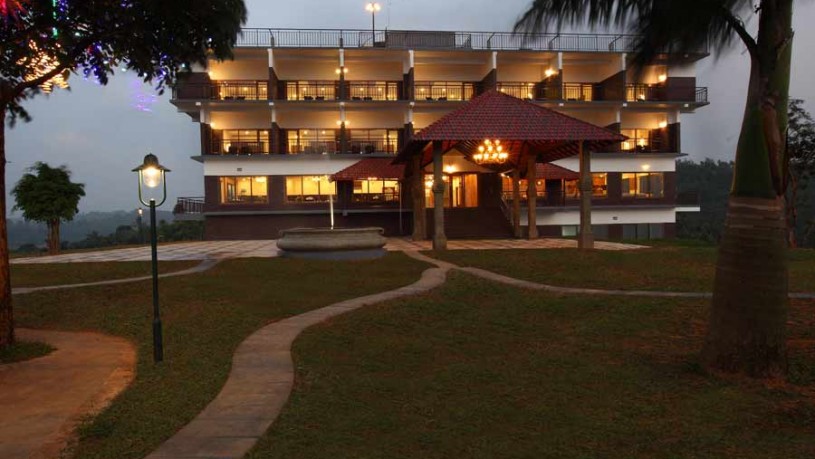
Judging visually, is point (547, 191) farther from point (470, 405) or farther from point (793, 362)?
point (470, 405)

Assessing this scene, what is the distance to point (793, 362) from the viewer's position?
603cm

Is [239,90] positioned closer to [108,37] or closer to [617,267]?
[108,37]

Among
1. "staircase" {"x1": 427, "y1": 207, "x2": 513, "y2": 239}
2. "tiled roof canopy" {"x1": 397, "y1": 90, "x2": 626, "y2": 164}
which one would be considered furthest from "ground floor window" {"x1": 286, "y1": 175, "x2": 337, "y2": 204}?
"tiled roof canopy" {"x1": 397, "y1": 90, "x2": 626, "y2": 164}

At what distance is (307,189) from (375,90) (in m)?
8.42

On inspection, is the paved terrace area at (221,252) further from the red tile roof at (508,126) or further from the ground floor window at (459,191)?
the ground floor window at (459,191)

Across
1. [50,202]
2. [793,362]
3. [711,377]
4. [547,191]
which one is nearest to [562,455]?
[711,377]

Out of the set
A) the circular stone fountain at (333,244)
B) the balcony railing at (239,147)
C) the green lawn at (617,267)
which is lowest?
the green lawn at (617,267)

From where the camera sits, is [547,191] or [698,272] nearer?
[698,272]

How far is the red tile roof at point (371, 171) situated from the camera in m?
31.2

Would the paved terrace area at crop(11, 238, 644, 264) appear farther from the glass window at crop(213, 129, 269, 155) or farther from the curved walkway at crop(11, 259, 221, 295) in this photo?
the glass window at crop(213, 129, 269, 155)

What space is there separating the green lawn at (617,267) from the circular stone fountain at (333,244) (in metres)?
2.60

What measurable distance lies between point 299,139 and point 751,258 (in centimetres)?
3183

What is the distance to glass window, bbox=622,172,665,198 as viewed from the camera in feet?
118

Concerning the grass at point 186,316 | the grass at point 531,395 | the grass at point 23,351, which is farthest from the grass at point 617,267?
the grass at point 23,351
